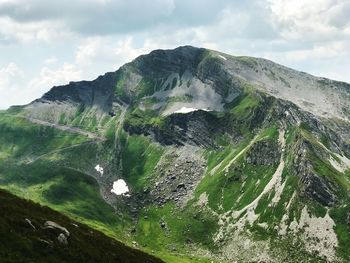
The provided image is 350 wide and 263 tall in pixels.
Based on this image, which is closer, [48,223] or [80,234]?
[48,223]

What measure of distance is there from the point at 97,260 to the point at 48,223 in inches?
344

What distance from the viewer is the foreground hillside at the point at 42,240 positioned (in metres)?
56.2

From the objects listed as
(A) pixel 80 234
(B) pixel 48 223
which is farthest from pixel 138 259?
(B) pixel 48 223

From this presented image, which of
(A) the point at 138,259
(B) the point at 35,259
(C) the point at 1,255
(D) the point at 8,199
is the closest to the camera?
(C) the point at 1,255

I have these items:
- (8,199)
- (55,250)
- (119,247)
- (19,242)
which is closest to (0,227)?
(19,242)

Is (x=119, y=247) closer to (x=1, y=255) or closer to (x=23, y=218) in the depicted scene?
(x=23, y=218)

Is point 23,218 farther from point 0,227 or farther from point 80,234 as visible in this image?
point 80,234

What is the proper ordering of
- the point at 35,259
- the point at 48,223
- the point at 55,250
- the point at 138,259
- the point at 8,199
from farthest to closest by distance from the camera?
the point at 138,259, the point at 8,199, the point at 48,223, the point at 55,250, the point at 35,259

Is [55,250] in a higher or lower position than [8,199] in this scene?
lower

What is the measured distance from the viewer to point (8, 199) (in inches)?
2783

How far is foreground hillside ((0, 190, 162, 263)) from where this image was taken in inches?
2212

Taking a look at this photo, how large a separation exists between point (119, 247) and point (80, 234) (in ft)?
29.8

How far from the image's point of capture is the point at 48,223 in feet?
213

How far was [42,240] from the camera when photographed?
59.9 metres
